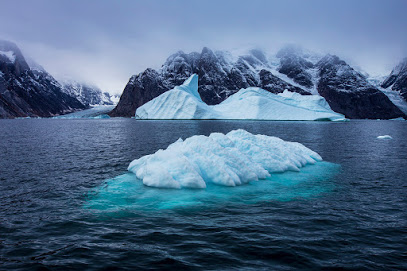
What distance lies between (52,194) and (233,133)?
1264 cm

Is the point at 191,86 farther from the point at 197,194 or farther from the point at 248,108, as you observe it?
the point at 197,194

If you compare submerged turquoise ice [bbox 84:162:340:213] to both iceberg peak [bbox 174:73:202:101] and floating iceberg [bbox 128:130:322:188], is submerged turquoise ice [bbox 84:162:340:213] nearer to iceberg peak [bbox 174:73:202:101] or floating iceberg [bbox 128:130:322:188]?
floating iceberg [bbox 128:130:322:188]

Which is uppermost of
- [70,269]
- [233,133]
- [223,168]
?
[233,133]

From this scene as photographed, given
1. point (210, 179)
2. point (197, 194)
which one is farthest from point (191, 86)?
point (197, 194)

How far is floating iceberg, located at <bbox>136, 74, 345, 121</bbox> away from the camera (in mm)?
99500

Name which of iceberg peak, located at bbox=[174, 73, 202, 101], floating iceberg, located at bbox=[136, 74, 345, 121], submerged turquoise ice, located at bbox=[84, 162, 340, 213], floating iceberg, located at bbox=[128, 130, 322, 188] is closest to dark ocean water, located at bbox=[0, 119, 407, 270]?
submerged turquoise ice, located at bbox=[84, 162, 340, 213]

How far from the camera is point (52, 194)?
12461mm

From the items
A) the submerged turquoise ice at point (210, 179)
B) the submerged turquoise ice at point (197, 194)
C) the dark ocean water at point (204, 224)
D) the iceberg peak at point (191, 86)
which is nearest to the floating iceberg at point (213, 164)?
the submerged turquoise ice at point (210, 179)

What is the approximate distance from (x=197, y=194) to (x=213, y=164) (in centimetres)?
274

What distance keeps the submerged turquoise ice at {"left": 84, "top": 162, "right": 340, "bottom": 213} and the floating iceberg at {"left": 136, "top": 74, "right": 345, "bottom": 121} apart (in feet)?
282

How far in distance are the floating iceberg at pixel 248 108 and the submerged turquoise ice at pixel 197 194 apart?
85.8m

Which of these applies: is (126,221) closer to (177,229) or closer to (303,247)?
(177,229)

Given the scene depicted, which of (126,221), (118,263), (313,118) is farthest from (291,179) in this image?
(313,118)

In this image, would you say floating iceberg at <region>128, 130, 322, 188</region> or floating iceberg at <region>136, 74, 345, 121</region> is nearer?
floating iceberg at <region>128, 130, 322, 188</region>
